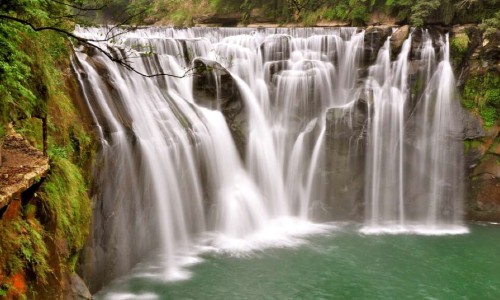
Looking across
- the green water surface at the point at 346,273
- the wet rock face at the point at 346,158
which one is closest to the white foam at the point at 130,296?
the green water surface at the point at 346,273

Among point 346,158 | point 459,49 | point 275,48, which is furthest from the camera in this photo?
point 275,48

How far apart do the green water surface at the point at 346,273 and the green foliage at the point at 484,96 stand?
464 centimetres

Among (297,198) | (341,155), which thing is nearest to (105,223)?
(297,198)

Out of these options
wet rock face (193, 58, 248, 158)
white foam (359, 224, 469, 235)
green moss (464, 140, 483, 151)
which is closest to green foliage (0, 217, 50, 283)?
wet rock face (193, 58, 248, 158)

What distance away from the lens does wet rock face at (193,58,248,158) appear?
15.4 meters

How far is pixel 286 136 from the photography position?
16625 mm

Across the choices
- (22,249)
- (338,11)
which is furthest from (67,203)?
(338,11)

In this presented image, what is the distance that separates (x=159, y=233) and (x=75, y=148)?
13.9 feet

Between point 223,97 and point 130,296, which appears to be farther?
point 223,97

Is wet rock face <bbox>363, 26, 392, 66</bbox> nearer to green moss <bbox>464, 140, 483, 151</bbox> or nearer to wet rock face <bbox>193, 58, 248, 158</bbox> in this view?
green moss <bbox>464, 140, 483, 151</bbox>

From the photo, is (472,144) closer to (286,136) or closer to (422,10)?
(422,10)

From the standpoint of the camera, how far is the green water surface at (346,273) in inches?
410

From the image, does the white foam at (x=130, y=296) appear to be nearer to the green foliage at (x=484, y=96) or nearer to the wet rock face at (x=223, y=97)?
the wet rock face at (x=223, y=97)

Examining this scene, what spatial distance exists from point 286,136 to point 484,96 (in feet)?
24.3
